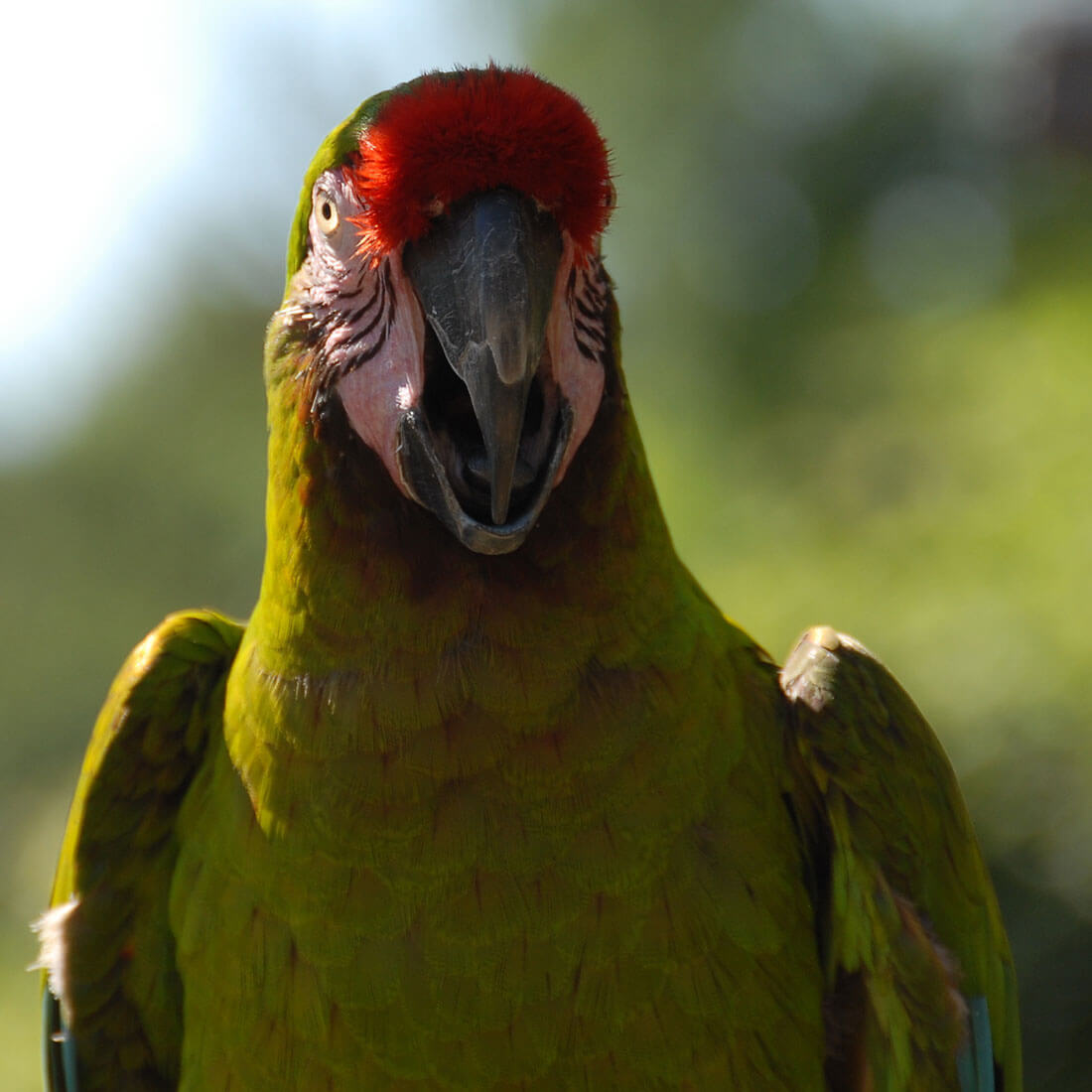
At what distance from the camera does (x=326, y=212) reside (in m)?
1.62

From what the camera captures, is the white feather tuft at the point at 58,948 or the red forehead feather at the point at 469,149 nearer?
the red forehead feather at the point at 469,149

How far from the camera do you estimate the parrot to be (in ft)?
4.64

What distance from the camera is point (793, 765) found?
1.74 metres

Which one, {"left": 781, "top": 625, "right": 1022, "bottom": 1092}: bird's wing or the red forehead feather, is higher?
the red forehead feather

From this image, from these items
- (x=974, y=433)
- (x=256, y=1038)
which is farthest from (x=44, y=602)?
(x=256, y=1038)

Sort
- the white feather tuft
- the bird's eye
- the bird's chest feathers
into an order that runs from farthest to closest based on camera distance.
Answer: the white feather tuft → the bird's eye → the bird's chest feathers

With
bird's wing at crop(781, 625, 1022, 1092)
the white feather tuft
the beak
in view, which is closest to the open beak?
the beak

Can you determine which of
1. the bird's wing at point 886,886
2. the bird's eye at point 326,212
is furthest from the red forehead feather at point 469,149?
the bird's wing at point 886,886

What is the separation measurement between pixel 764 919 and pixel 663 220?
6940mm

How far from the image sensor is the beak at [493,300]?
1333 mm

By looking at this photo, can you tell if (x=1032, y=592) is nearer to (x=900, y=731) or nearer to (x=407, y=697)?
(x=900, y=731)

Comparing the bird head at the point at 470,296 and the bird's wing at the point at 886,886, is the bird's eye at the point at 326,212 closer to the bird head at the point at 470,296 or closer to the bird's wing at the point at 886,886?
the bird head at the point at 470,296

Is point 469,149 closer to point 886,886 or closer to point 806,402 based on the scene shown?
point 886,886

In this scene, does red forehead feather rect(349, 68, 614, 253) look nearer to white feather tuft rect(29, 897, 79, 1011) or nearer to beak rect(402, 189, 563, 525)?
beak rect(402, 189, 563, 525)
